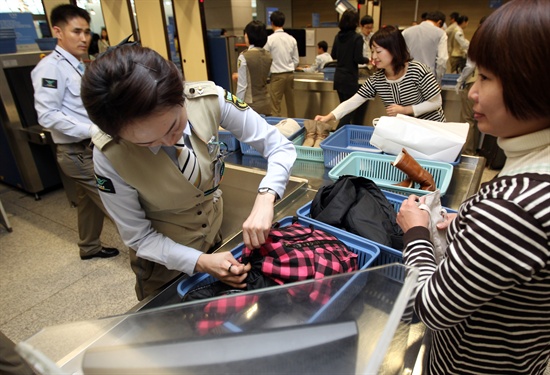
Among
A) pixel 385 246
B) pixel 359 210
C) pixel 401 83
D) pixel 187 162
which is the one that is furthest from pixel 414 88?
pixel 187 162

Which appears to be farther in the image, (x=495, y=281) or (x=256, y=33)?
(x=256, y=33)

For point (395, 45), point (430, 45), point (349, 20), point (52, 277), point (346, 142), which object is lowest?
point (52, 277)

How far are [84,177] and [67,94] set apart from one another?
1.70 feet

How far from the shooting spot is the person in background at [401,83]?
1.99m

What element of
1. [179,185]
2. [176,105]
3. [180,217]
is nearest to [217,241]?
[180,217]

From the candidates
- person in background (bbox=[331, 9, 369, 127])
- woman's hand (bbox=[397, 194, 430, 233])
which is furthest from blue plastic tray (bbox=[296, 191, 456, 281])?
person in background (bbox=[331, 9, 369, 127])

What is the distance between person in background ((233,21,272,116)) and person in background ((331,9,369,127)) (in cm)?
80

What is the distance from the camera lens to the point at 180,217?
103 centimetres

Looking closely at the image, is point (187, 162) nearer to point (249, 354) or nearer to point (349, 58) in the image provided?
point (249, 354)

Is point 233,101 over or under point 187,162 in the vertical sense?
over

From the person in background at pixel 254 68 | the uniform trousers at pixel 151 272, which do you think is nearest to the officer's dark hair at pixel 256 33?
the person in background at pixel 254 68

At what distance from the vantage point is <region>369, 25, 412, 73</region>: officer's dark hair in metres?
1.99

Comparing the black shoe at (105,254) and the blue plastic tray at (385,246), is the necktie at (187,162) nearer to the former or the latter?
the blue plastic tray at (385,246)

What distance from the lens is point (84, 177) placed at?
2.23 metres
